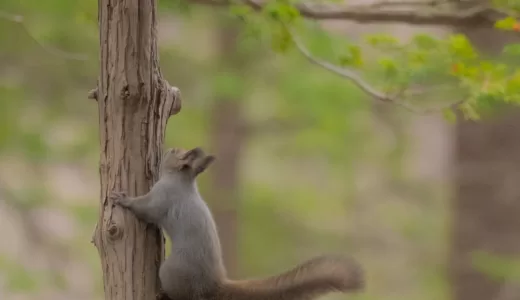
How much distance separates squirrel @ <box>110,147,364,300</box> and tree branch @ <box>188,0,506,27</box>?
0.94m

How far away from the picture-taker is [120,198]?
1.70 meters

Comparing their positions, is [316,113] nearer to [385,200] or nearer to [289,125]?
[289,125]

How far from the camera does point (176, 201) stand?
67.4 inches

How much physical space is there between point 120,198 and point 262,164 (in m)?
4.31

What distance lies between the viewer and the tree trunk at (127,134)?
5.57ft

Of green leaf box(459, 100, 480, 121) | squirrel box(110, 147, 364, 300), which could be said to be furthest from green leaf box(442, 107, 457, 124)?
squirrel box(110, 147, 364, 300)

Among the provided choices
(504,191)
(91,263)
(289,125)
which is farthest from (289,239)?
(504,191)

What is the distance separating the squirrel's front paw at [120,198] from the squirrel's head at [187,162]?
0.38 feet

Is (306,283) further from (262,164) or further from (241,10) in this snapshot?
(262,164)

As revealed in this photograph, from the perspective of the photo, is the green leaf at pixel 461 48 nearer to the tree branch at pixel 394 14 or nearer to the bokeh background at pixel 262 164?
the tree branch at pixel 394 14

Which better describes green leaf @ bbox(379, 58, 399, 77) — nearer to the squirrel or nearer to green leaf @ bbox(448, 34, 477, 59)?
green leaf @ bbox(448, 34, 477, 59)

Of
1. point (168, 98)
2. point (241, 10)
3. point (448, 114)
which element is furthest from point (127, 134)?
point (448, 114)

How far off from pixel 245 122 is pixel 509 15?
2.55 metres

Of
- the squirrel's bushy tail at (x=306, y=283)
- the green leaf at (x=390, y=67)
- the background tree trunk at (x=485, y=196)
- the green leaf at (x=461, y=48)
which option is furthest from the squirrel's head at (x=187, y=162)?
the background tree trunk at (x=485, y=196)
